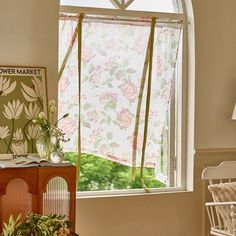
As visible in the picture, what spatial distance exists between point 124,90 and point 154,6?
0.75 meters

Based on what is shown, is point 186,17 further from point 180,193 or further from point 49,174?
point 49,174

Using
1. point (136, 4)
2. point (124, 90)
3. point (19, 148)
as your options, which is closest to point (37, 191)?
point (19, 148)

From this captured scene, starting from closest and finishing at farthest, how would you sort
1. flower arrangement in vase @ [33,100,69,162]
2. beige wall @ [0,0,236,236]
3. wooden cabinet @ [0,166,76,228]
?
wooden cabinet @ [0,166,76,228] → flower arrangement in vase @ [33,100,69,162] → beige wall @ [0,0,236,236]

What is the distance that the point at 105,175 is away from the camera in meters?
4.45

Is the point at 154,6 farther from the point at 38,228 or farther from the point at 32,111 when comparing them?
the point at 38,228

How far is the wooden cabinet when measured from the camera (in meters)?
3.43

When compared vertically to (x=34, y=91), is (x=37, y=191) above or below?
below

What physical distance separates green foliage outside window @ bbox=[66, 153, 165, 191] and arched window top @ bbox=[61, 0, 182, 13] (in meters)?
1.19

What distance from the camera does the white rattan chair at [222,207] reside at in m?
3.87

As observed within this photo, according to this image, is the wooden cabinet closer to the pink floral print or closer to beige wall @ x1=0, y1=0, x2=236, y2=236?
beige wall @ x1=0, y1=0, x2=236, y2=236

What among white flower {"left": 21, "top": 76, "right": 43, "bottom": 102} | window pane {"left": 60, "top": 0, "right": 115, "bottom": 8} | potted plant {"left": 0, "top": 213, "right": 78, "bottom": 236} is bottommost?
potted plant {"left": 0, "top": 213, "right": 78, "bottom": 236}

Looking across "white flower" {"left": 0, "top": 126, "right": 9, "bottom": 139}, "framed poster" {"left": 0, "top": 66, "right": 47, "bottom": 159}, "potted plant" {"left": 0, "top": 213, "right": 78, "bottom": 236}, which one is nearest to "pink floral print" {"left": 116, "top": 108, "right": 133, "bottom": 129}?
"framed poster" {"left": 0, "top": 66, "right": 47, "bottom": 159}

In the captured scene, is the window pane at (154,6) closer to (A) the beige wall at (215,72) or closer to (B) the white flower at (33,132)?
(A) the beige wall at (215,72)

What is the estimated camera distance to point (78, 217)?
4184 millimetres
